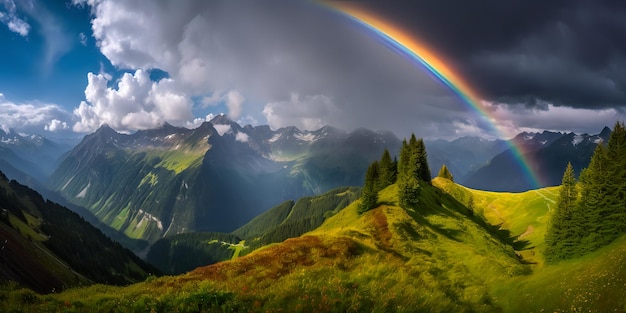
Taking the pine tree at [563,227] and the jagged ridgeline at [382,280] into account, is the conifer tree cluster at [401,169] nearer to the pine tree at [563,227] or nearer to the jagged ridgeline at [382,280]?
the jagged ridgeline at [382,280]

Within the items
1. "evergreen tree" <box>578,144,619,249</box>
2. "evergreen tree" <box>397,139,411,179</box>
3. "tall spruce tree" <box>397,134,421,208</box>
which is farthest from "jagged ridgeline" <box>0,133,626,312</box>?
"evergreen tree" <box>397,139,411,179</box>

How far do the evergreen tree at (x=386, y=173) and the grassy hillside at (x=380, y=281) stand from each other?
829 inches

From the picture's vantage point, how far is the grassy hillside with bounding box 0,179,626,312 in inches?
424

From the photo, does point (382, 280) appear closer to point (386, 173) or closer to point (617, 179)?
point (617, 179)

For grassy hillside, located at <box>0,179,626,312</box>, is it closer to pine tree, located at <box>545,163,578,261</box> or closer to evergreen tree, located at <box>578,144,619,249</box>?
pine tree, located at <box>545,163,578,261</box>

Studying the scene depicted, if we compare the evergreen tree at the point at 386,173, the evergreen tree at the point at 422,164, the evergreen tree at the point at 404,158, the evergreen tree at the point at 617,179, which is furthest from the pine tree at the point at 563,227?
the evergreen tree at the point at 386,173

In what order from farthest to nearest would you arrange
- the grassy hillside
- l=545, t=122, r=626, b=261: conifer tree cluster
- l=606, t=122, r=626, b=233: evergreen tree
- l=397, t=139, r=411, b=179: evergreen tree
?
l=397, t=139, r=411, b=179: evergreen tree, l=545, t=122, r=626, b=261: conifer tree cluster, l=606, t=122, r=626, b=233: evergreen tree, the grassy hillside

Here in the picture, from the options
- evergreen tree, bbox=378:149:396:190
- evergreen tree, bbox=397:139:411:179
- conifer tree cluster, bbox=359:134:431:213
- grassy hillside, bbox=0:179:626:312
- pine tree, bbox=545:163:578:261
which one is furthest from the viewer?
evergreen tree, bbox=378:149:396:190

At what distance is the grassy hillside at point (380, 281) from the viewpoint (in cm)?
1078

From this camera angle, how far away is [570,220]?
59094 millimetres

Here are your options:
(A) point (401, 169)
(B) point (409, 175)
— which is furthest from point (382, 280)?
(A) point (401, 169)

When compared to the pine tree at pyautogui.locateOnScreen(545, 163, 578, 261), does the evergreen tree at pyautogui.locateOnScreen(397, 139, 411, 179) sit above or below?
above

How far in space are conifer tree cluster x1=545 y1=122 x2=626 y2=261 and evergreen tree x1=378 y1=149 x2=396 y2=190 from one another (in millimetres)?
43777

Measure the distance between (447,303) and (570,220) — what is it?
2637 inches
